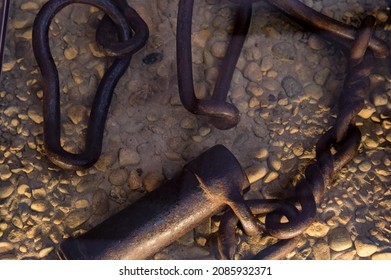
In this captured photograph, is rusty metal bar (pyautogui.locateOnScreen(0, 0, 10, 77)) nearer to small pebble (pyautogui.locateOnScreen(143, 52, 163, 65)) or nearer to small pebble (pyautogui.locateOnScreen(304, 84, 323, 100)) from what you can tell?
small pebble (pyautogui.locateOnScreen(143, 52, 163, 65))

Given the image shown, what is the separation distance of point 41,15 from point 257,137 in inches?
18.5

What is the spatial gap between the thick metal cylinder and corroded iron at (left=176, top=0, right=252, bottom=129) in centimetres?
8

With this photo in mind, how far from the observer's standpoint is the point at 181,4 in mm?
1004

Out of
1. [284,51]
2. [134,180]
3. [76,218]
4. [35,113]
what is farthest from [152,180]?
[284,51]

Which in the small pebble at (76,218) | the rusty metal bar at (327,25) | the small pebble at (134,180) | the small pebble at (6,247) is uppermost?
the rusty metal bar at (327,25)

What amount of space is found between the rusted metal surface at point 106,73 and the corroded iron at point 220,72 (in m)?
0.08

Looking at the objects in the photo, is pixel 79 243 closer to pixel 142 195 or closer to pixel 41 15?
pixel 142 195

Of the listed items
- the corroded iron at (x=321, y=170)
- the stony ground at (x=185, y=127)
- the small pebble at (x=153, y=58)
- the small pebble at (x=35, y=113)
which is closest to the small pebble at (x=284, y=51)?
the stony ground at (x=185, y=127)

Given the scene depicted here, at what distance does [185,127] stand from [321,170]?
0.86 feet

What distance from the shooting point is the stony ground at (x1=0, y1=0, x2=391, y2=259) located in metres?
0.94

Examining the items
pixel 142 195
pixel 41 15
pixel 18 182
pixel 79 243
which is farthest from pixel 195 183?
pixel 41 15

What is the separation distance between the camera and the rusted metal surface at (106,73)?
0.97 metres

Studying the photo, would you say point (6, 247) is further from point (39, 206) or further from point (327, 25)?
Answer: point (327, 25)

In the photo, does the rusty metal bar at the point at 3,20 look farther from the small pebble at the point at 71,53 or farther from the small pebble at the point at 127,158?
the small pebble at the point at 127,158
